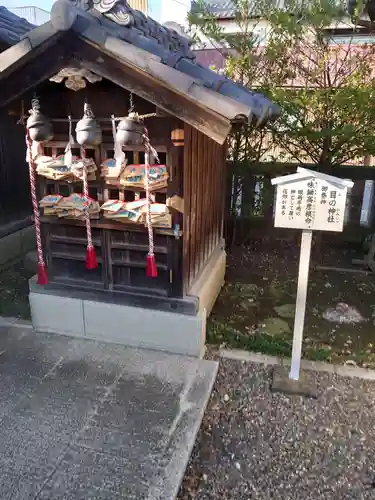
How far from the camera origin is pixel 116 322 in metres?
4.72

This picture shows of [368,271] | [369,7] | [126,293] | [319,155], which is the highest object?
[369,7]

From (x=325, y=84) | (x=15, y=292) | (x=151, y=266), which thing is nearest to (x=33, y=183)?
(x=151, y=266)

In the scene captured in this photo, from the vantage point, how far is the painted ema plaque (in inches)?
149

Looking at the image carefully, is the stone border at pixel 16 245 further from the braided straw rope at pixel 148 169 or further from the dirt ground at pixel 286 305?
the braided straw rope at pixel 148 169

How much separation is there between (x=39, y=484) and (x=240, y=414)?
5.86ft

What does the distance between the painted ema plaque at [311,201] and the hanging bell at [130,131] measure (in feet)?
4.48

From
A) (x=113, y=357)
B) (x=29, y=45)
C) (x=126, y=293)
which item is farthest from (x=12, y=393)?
(x=29, y=45)

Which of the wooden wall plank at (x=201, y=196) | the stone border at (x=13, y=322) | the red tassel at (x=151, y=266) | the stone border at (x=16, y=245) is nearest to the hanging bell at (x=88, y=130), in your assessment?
the wooden wall plank at (x=201, y=196)

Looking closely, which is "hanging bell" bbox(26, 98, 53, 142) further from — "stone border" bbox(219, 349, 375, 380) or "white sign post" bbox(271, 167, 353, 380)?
"stone border" bbox(219, 349, 375, 380)

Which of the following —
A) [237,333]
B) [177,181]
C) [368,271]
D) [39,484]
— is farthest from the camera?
[368,271]

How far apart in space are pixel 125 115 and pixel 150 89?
55cm

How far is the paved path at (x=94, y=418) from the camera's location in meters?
3.02

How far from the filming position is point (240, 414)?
12.6ft

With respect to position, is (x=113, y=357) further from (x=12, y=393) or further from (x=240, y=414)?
(x=240, y=414)
